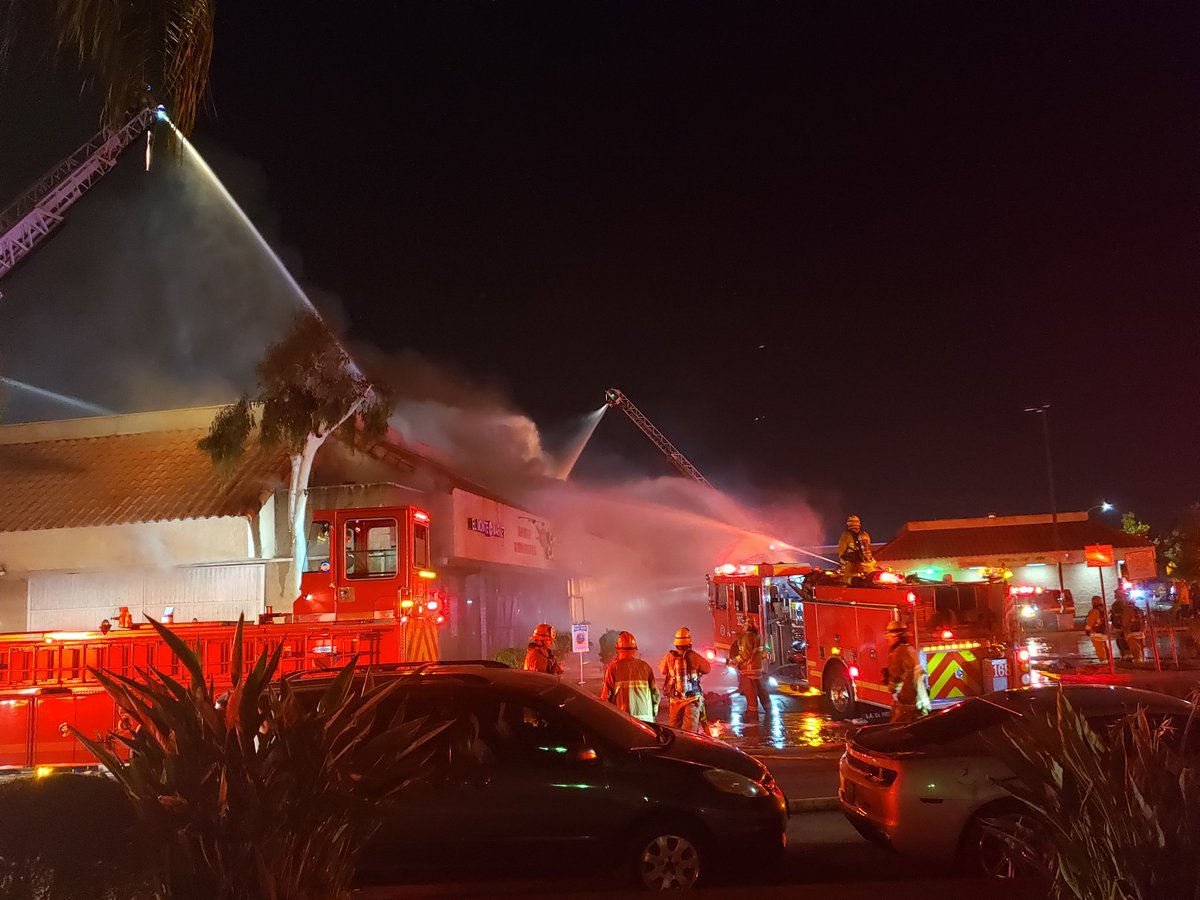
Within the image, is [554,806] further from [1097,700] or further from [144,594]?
[144,594]

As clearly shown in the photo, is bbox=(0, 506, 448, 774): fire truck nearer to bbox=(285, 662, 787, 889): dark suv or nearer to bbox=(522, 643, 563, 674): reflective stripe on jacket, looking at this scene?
bbox=(522, 643, 563, 674): reflective stripe on jacket

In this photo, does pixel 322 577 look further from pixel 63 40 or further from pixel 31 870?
pixel 31 870

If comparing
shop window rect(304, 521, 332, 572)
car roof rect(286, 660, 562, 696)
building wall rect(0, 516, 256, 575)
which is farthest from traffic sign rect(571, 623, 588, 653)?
car roof rect(286, 660, 562, 696)

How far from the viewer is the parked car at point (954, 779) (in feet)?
16.8

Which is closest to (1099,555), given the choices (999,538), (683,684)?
(683,684)

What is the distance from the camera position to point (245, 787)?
3016 millimetres

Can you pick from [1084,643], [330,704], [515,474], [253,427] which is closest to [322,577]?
[253,427]

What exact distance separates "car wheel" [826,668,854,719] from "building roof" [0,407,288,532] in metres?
9.93

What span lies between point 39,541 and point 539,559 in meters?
11.9

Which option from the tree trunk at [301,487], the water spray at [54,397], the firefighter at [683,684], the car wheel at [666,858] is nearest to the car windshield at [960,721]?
the car wheel at [666,858]

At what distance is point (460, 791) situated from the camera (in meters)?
5.00

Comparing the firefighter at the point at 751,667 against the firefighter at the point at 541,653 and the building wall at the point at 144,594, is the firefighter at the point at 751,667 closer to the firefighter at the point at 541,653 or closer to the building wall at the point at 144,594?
the firefighter at the point at 541,653

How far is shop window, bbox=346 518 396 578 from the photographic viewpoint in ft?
35.7

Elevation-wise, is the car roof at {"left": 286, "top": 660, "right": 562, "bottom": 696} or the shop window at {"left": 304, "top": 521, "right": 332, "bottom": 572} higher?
the shop window at {"left": 304, "top": 521, "right": 332, "bottom": 572}
